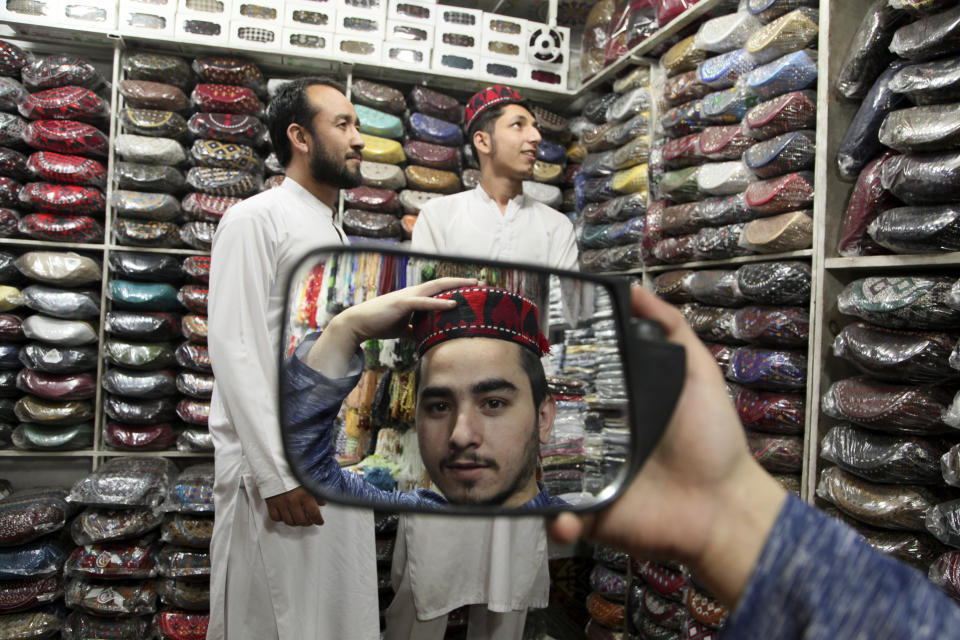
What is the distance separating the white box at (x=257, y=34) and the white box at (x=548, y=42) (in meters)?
1.21

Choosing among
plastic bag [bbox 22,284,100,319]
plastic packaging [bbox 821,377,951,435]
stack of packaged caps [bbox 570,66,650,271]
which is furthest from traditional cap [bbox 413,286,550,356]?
plastic bag [bbox 22,284,100,319]

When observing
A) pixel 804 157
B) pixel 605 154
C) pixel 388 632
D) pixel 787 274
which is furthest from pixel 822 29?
pixel 388 632

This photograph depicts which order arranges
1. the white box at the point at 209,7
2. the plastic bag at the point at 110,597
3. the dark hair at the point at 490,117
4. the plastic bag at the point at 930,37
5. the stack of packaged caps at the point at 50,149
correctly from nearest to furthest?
1. the plastic bag at the point at 930,37
2. the dark hair at the point at 490,117
3. the plastic bag at the point at 110,597
4. the stack of packaged caps at the point at 50,149
5. the white box at the point at 209,7

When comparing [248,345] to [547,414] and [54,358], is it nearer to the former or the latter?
[547,414]

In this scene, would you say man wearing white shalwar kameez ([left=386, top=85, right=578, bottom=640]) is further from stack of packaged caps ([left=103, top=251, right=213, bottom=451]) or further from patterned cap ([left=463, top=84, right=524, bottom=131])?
stack of packaged caps ([left=103, top=251, right=213, bottom=451])

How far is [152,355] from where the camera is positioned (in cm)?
267

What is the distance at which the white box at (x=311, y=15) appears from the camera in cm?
275

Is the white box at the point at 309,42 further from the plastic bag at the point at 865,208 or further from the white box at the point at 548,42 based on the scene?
the plastic bag at the point at 865,208

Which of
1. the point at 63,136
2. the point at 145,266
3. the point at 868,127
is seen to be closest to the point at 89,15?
the point at 63,136

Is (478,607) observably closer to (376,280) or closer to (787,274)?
(787,274)

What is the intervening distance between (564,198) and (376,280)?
2928 millimetres

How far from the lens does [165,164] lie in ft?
8.96

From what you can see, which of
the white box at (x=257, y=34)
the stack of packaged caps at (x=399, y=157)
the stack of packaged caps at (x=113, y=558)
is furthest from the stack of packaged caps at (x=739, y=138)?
the stack of packaged caps at (x=113, y=558)

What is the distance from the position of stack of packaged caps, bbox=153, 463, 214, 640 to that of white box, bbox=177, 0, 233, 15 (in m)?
2.08
